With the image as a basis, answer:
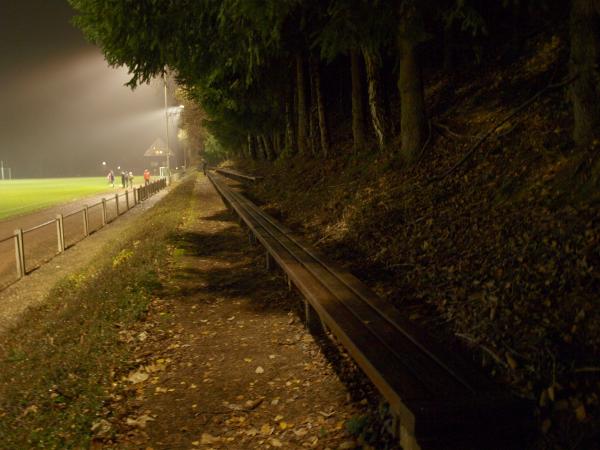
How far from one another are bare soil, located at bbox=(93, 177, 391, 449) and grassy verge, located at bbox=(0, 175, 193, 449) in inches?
6.2

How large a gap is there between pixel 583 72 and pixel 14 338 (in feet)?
25.0

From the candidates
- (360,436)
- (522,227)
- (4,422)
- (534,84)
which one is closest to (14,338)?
(4,422)

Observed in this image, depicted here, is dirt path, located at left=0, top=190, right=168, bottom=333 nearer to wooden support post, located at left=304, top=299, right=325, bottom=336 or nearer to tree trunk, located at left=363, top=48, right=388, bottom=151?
wooden support post, located at left=304, top=299, right=325, bottom=336

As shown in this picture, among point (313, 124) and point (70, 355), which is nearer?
point (70, 355)

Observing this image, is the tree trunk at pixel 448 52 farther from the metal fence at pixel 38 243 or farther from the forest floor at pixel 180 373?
the metal fence at pixel 38 243

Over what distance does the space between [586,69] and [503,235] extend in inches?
80.7

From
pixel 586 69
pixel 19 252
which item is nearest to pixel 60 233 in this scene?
pixel 19 252

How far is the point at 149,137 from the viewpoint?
147 meters

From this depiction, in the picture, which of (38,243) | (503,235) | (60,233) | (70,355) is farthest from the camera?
(38,243)

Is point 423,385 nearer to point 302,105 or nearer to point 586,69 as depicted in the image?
point 586,69

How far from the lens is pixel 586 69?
5.37 m

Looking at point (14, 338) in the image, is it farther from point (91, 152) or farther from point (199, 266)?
point (91, 152)

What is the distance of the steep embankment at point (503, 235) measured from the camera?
322 cm

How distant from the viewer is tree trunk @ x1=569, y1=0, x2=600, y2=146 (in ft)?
17.4
